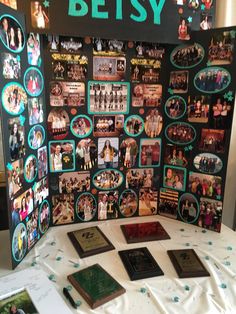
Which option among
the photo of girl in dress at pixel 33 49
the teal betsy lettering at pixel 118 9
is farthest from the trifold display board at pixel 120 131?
the teal betsy lettering at pixel 118 9

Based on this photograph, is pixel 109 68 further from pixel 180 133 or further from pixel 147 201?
pixel 147 201

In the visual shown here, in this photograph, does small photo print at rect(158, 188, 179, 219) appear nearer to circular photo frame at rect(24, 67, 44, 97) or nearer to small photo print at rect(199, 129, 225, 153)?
small photo print at rect(199, 129, 225, 153)

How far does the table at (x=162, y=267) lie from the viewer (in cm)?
72

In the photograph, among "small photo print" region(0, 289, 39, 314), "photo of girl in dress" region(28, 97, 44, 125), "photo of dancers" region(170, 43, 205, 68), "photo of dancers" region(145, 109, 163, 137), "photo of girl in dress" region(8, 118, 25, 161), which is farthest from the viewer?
"photo of dancers" region(145, 109, 163, 137)

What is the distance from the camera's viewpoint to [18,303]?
0.72m

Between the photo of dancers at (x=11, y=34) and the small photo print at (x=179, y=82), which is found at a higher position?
the photo of dancers at (x=11, y=34)

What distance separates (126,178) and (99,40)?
0.58 m

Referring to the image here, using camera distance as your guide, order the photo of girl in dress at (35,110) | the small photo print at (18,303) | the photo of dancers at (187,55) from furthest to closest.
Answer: the photo of dancers at (187,55) < the photo of girl in dress at (35,110) < the small photo print at (18,303)

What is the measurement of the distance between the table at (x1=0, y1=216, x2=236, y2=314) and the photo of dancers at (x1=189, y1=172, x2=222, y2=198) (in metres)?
0.16

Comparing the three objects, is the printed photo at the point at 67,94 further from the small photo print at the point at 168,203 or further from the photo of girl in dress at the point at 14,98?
the small photo print at the point at 168,203

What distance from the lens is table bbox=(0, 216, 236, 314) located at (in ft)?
2.38

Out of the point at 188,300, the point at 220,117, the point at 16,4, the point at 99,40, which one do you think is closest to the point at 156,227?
the point at 188,300

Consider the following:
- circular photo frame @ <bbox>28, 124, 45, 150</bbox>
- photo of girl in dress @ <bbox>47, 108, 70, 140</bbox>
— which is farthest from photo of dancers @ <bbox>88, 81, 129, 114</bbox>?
circular photo frame @ <bbox>28, 124, 45, 150</bbox>

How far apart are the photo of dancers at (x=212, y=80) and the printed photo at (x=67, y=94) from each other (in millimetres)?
465
